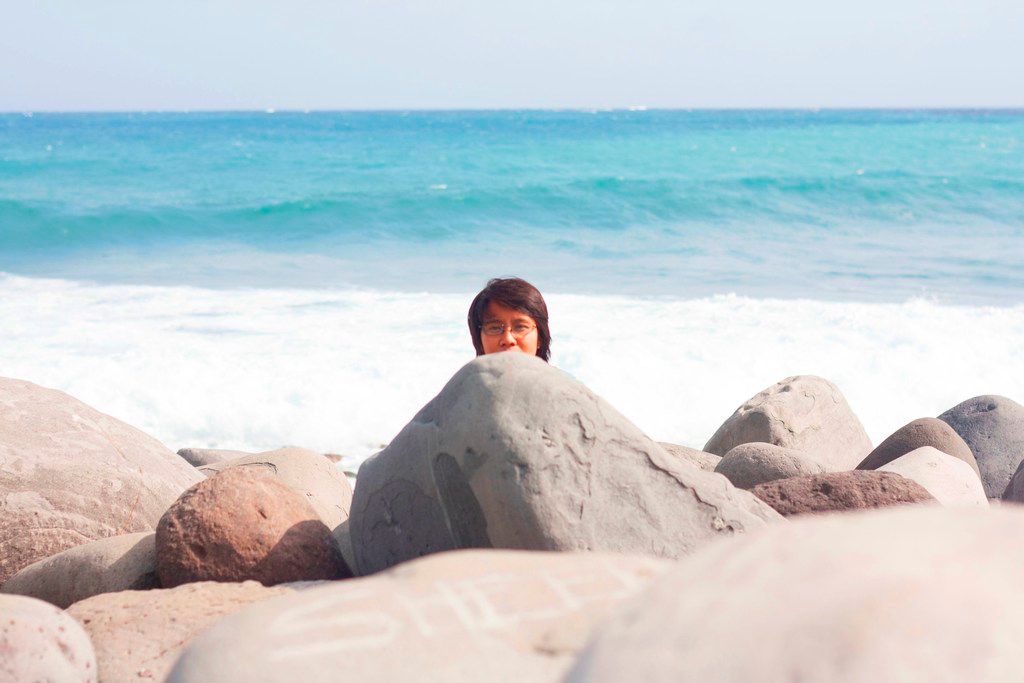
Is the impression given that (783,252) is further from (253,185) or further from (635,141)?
(635,141)

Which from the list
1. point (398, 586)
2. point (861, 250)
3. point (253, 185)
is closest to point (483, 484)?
point (398, 586)

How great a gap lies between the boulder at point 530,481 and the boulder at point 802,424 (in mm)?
2484

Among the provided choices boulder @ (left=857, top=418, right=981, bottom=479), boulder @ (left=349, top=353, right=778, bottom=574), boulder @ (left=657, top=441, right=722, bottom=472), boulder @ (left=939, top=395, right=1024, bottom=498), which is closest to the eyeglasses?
boulder @ (left=657, top=441, right=722, bottom=472)

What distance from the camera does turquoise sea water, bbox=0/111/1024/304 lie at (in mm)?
14930

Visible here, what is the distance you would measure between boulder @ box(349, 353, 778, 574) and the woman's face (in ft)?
4.16

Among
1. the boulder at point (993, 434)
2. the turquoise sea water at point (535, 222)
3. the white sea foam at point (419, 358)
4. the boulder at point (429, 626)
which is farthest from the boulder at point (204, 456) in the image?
the turquoise sea water at point (535, 222)

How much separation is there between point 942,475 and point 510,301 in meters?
1.93

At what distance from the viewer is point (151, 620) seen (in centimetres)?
277

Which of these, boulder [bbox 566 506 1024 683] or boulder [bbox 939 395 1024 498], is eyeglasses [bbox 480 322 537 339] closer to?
boulder [bbox 939 395 1024 498]

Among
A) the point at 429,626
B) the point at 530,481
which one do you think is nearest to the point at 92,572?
the point at 530,481

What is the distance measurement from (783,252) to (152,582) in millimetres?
14978

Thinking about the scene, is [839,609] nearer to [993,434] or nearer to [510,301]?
[510,301]

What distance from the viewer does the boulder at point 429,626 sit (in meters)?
1.71

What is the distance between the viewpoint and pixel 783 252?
17.1 metres
